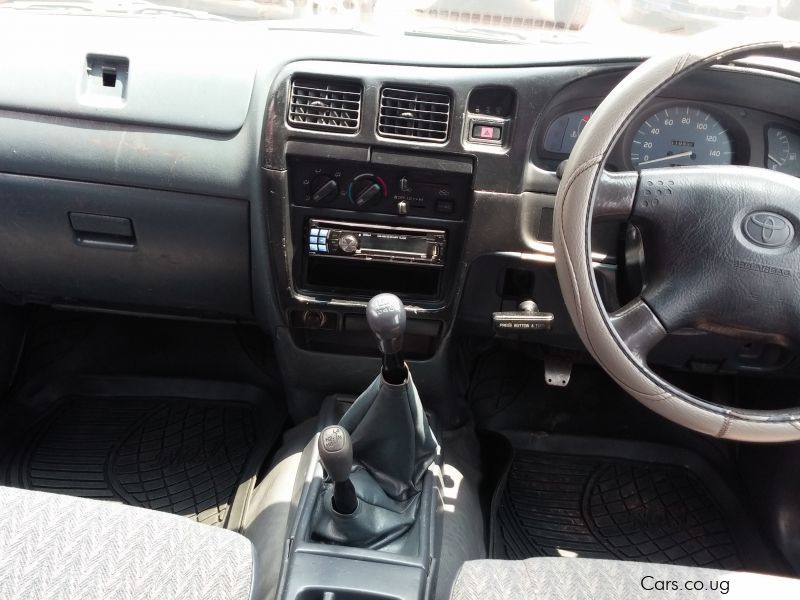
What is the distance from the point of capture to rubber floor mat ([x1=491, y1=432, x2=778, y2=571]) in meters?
1.92

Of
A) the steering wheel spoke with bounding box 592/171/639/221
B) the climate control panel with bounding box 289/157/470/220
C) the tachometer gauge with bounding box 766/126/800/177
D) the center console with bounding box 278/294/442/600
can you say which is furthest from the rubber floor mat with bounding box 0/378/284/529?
the tachometer gauge with bounding box 766/126/800/177

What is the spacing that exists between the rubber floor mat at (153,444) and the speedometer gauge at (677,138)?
1.26 metres

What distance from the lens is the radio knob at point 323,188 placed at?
60.2 inches

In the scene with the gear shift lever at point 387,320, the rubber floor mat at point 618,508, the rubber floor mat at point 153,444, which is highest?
the gear shift lever at point 387,320

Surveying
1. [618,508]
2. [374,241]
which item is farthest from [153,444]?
[618,508]

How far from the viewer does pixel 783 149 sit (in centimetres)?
153

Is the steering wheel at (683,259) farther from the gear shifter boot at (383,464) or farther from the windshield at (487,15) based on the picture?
the windshield at (487,15)

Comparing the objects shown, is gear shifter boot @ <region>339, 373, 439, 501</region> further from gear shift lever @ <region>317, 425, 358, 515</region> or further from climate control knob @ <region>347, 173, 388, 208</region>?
climate control knob @ <region>347, 173, 388, 208</region>

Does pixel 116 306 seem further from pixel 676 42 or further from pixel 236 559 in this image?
pixel 676 42

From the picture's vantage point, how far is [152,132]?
61.4 inches

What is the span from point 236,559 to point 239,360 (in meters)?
1.11

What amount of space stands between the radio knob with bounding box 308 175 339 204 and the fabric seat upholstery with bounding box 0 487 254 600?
2.31 feet

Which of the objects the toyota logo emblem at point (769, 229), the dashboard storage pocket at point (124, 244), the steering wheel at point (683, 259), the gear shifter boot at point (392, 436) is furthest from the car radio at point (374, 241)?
the toyota logo emblem at point (769, 229)

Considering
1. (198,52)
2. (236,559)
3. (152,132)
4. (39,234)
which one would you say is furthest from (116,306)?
(236,559)
